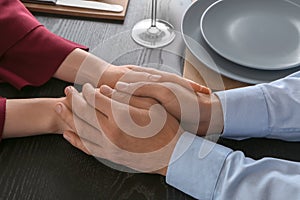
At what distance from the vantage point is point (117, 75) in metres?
0.71

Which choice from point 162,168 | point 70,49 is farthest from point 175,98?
point 70,49

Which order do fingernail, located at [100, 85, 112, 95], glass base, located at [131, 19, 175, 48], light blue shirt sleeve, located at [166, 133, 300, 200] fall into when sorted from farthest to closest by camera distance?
glass base, located at [131, 19, 175, 48]
fingernail, located at [100, 85, 112, 95]
light blue shirt sleeve, located at [166, 133, 300, 200]

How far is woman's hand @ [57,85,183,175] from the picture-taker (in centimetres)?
60

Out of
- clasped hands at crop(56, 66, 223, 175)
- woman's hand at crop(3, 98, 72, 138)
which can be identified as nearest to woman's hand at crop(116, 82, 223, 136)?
clasped hands at crop(56, 66, 223, 175)

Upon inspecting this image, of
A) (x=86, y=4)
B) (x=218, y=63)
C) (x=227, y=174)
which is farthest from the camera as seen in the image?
(x=86, y=4)

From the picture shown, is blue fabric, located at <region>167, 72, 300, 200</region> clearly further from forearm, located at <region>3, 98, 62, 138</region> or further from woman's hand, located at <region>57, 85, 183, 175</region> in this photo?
forearm, located at <region>3, 98, 62, 138</region>

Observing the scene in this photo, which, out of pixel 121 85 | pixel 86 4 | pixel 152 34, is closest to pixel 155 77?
pixel 121 85

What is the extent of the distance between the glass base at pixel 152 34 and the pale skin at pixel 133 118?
150mm

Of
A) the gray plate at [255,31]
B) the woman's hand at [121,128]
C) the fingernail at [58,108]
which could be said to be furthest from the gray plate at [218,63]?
the fingernail at [58,108]

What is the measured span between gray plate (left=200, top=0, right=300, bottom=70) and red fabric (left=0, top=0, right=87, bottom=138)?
26 cm

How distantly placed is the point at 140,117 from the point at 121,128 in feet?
0.12

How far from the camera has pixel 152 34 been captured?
2.64 ft

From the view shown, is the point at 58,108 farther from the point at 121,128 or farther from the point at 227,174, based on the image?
the point at 227,174

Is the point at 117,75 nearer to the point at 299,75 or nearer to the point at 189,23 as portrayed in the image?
the point at 189,23
